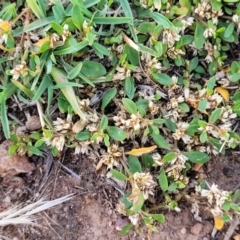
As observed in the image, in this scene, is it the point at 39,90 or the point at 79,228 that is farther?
the point at 79,228

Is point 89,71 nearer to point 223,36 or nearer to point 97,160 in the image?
point 97,160

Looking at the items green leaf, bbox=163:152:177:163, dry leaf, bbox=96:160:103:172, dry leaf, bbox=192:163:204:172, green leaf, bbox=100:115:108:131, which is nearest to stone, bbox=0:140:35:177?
Result: dry leaf, bbox=96:160:103:172

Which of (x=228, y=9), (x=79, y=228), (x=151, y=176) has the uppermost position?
(x=228, y=9)

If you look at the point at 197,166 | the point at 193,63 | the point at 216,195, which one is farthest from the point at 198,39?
the point at 216,195

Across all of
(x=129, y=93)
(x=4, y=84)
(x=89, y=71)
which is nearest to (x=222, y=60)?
(x=129, y=93)

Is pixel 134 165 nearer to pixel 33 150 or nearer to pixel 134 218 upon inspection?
pixel 134 218

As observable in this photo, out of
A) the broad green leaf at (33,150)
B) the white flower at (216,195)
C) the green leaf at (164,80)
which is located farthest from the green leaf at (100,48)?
the white flower at (216,195)
